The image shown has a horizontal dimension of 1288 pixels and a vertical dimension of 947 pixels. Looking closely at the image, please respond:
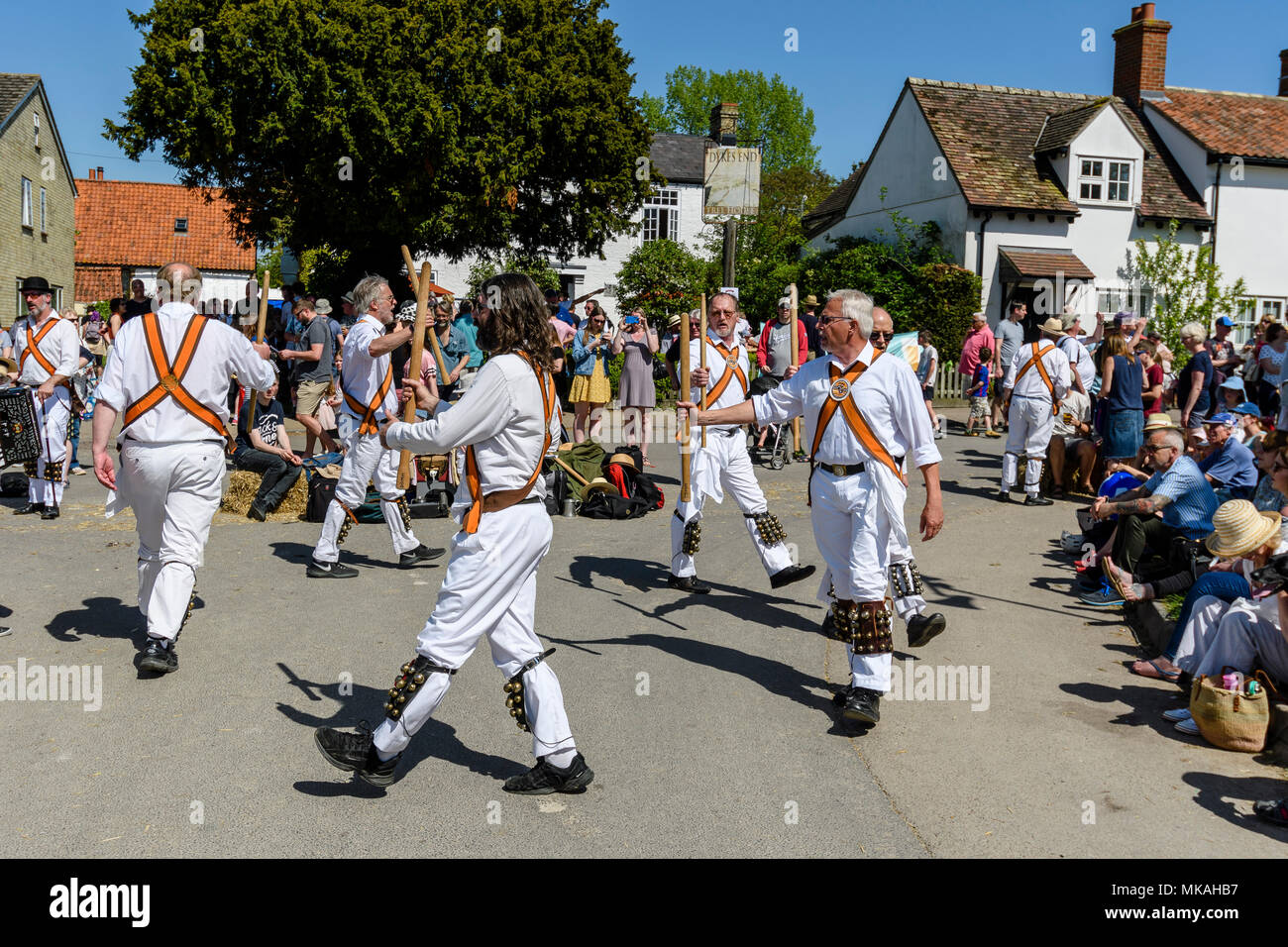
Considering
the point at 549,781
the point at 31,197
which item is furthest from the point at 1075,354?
the point at 31,197

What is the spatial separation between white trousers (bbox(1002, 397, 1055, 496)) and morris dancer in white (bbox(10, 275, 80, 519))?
394 inches

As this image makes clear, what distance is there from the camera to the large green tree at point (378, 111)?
88.4 feet

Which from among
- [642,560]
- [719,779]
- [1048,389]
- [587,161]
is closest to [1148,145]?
[587,161]

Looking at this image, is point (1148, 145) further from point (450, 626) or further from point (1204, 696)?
point (450, 626)

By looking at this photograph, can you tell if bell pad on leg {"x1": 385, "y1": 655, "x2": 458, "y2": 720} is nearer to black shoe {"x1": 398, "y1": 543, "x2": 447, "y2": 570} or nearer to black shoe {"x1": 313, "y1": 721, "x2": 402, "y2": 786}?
black shoe {"x1": 313, "y1": 721, "x2": 402, "y2": 786}

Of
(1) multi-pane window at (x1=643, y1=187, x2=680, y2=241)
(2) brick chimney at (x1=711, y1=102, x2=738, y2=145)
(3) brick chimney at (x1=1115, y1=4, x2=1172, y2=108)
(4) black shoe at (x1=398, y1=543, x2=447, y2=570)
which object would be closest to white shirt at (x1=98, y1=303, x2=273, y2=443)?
(4) black shoe at (x1=398, y1=543, x2=447, y2=570)

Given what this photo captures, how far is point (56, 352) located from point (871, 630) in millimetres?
8969

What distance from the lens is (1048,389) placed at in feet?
42.5

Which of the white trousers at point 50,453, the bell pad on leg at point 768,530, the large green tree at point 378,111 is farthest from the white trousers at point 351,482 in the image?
the large green tree at point 378,111

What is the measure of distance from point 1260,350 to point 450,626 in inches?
525

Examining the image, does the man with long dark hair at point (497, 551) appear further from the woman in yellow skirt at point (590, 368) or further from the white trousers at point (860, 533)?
the woman in yellow skirt at point (590, 368)

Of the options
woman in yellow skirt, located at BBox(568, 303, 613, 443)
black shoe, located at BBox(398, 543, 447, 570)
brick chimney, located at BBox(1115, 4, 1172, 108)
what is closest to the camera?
black shoe, located at BBox(398, 543, 447, 570)

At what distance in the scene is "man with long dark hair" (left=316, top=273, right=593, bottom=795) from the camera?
4508 mm

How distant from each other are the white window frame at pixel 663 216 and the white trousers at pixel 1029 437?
111 feet
